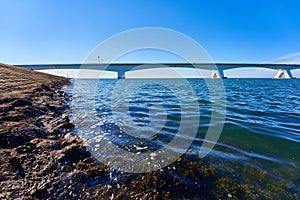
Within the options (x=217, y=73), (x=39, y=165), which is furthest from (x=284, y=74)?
(x=39, y=165)

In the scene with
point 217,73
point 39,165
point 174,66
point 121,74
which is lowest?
point 121,74

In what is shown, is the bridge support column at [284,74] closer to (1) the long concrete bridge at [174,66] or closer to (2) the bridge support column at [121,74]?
(1) the long concrete bridge at [174,66]

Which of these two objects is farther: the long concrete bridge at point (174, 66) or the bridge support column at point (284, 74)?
the bridge support column at point (284, 74)

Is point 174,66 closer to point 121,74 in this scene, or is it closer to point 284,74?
point 121,74

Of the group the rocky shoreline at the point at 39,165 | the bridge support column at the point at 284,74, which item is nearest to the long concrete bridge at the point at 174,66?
the bridge support column at the point at 284,74

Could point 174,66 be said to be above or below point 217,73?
above

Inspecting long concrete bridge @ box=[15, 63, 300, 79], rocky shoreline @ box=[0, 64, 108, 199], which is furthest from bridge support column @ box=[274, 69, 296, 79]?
rocky shoreline @ box=[0, 64, 108, 199]

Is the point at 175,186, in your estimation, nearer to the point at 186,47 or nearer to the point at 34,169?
the point at 34,169

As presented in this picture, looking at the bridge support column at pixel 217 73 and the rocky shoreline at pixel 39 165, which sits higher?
the bridge support column at pixel 217 73

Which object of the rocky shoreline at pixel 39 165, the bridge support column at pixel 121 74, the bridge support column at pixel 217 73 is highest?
the bridge support column at pixel 217 73

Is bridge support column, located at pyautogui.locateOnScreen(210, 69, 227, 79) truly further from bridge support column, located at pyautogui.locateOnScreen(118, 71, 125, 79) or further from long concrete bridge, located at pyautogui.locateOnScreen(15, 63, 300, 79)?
bridge support column, located at pyautogui.locateOnScreen(118, 71, 125, 79)

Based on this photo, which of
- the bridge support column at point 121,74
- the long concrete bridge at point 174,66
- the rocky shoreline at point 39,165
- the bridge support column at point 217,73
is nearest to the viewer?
the rocky shoreline at point 39,165

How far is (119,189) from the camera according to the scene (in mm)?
2691

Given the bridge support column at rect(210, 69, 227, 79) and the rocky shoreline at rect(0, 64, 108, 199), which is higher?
the bridge support column at rect(210, 69, 227, 79)
